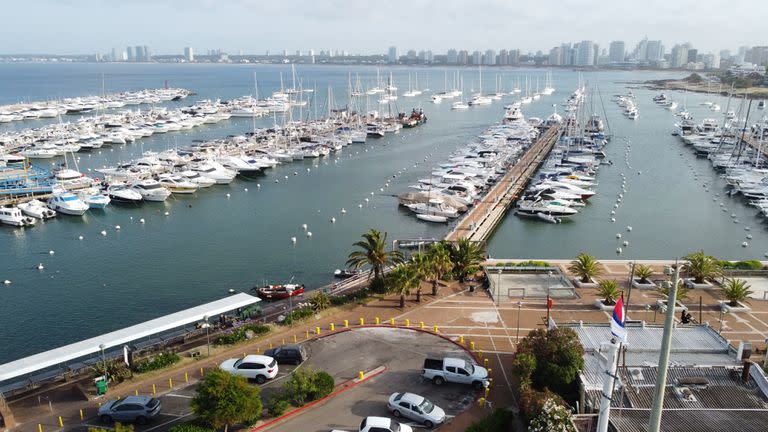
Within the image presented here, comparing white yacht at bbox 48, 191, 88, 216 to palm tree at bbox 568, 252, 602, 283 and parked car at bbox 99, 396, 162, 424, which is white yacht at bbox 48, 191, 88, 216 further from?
palm tree at bbox 568, 252, 602, 283

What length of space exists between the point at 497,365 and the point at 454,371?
9.48ft

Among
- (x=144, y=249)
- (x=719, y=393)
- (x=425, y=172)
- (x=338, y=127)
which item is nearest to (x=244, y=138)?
(x=338, y=127)

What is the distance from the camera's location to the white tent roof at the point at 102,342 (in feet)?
76.6

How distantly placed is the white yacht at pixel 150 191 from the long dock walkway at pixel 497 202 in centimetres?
3566

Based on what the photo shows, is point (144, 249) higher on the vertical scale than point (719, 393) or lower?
lower

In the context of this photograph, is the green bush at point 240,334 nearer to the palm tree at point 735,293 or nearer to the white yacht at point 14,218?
the palm tree at point 735,293

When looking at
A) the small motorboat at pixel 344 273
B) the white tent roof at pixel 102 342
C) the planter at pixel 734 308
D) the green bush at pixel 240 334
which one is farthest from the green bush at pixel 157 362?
the planter at pixel 734 308

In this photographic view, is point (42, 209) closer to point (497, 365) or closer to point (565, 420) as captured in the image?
point (497, 365)

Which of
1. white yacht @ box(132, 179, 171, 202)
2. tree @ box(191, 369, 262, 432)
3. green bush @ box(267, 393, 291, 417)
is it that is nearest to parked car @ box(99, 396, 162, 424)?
tree @ box(191, 369, 262, 432)

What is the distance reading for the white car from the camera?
23.9 metres

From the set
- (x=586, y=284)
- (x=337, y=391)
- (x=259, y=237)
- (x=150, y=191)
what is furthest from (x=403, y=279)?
(x=150, y=191)

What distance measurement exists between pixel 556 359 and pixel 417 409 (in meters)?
5.74

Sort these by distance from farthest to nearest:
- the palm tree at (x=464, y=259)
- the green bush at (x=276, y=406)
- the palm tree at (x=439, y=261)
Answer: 1. the palm tree at (x=464, y=259)
2. the palm tree at (x=439, y=261)
3. the green bush at (x=276, y=406)

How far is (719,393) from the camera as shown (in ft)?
66.8
